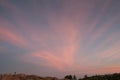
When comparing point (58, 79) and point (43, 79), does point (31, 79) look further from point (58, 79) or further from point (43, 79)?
point (58, 79)

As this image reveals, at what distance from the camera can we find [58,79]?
52.7 meters

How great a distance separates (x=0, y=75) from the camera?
41781 mm

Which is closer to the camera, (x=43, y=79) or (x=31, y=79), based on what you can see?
(x=31, y=79)

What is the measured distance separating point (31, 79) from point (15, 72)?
4.66m

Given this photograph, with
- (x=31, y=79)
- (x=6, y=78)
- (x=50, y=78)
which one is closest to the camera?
(x=6, y=78)

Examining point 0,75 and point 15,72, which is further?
point 15,72

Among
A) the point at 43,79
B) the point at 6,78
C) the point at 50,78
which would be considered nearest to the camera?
the point at 6,78

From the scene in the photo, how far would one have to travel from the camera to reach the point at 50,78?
171 feet

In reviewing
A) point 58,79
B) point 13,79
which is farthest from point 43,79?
point 13,79

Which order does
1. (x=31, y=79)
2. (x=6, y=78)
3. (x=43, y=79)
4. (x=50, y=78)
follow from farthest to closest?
1. (x=50, y=78)
2. (x=43, y=79)
3. (x=31, y=79)
4. (x=6, y=78)

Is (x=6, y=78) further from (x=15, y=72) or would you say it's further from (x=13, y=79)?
(x=15, y=72)

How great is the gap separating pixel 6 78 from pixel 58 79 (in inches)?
648

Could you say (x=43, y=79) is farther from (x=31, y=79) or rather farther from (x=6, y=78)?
(x=6, y=78)

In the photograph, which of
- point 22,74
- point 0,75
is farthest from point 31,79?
point 0,75
